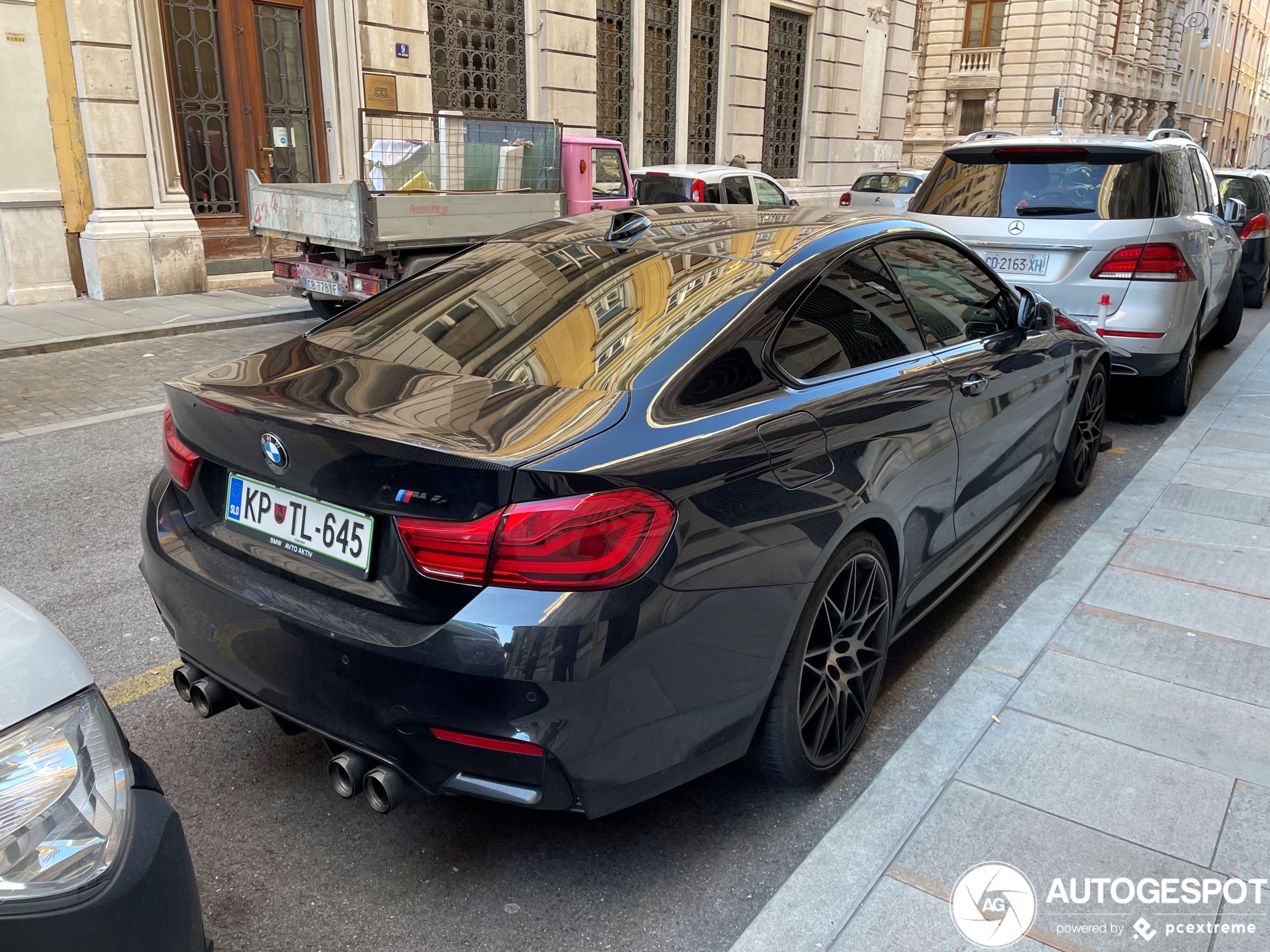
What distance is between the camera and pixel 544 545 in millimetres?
2051

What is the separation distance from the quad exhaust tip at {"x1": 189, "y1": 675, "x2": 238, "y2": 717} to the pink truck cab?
6847mm

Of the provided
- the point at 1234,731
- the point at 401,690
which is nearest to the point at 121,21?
the point at 401,690

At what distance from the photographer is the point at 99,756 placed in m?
1.61

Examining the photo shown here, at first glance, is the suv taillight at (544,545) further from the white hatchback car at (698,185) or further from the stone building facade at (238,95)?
the white hatchback car at (698,185)

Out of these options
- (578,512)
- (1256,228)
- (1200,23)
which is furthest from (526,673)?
(1200,23)

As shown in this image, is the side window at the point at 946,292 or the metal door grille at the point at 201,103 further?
the metal door grille at the point at 201,103

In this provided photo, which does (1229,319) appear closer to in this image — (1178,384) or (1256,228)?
(1256,228)

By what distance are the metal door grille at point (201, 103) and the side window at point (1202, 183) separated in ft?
36.4

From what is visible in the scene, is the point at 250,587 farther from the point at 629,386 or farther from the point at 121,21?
the point at 121,21

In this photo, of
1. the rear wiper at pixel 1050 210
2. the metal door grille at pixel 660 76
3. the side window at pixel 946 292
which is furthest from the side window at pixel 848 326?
the metal door grille at pixel 660 76

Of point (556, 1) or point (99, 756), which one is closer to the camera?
point (99, 756)

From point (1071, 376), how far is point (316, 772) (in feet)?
12.1

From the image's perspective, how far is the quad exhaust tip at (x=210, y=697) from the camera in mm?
2609

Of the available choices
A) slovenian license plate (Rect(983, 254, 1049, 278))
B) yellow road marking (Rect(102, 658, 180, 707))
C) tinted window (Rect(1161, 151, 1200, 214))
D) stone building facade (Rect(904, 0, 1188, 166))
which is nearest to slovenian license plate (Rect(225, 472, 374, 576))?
yellow road marking (Rect(102, 658, 180, 707))
